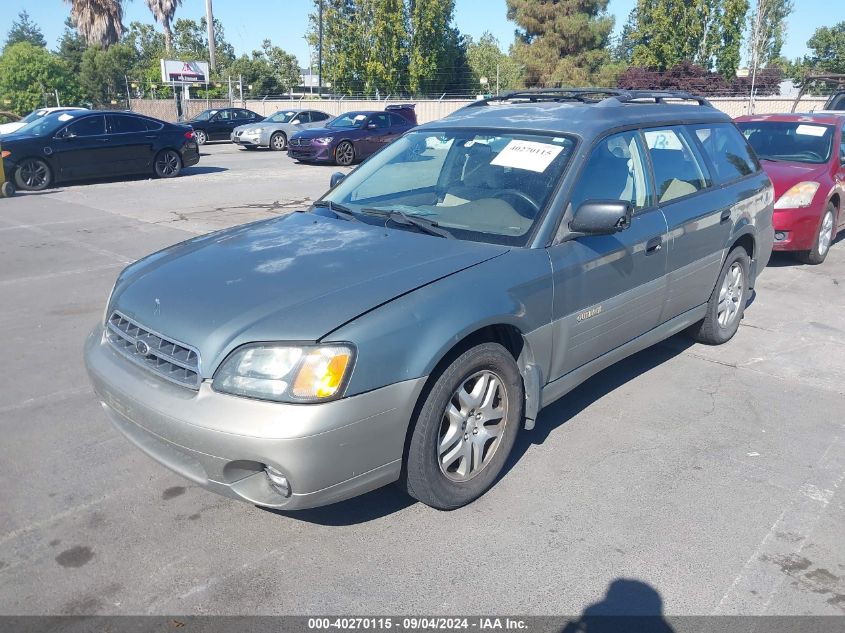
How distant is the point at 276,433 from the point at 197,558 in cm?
77

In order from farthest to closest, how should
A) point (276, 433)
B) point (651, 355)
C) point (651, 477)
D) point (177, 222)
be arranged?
point (177, 222) → point (651, 355) → point (651, 477) → point (276, 433)

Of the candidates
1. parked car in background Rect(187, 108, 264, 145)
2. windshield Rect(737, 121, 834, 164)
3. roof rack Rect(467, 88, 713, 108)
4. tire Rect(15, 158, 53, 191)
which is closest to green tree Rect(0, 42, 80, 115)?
parked car in background Rect(187, 108, 264, 145)

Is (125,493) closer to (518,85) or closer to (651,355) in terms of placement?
(651,355)

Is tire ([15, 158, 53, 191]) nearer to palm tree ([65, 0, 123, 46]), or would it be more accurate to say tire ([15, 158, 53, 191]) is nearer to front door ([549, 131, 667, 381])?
front door ([549, 131, 667, 381])

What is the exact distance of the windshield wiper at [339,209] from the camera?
13.7ft

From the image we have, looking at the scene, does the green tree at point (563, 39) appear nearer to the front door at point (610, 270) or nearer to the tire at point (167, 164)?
the tire at point (167, 164)

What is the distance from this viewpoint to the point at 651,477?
373 cm

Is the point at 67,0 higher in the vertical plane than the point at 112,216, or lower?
higher

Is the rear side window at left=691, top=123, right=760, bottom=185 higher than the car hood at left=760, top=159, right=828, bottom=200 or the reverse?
higher

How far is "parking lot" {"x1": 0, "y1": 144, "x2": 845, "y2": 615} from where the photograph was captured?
9.34 ft

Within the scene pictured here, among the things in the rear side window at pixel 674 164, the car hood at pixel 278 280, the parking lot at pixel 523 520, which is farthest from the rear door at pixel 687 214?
the car hood at pixel 278 280

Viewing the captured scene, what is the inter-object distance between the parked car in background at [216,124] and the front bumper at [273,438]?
85.7 ft

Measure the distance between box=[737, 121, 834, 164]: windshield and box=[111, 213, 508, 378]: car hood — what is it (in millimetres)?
6779

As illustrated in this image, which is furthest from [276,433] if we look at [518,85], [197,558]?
[518,85]
